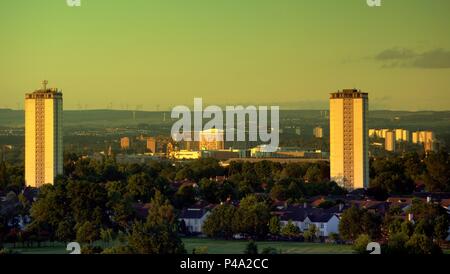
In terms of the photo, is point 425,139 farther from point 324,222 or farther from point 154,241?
point 154,241

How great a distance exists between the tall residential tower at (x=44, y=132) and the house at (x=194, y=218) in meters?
13.7

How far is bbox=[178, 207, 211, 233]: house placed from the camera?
71.1 feet

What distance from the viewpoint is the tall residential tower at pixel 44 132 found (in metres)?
36.6

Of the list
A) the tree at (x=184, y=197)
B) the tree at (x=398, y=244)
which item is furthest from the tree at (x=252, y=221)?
the tree at (x=184, y=197)

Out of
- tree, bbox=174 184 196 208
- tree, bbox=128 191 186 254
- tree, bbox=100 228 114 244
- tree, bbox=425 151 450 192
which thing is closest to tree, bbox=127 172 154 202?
tree, bbox=174 184 196 208

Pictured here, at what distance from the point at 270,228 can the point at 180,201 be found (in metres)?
5.25

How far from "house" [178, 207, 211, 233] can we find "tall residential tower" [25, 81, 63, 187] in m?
13.7

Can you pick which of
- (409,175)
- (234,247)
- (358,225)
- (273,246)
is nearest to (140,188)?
(358,225)

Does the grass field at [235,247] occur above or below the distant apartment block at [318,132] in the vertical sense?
below

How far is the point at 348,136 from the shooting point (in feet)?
127

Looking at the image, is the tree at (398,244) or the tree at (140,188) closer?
the tree at (398,244)

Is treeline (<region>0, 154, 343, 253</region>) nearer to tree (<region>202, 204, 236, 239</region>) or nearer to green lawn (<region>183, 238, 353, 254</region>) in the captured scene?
tree (<region>202, 204, 236, 239</region>)

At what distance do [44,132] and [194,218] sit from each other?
673 inches

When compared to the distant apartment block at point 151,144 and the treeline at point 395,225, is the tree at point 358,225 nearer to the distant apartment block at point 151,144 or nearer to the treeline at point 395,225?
the treeline at point 395,225
